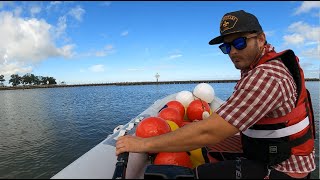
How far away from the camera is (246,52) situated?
2.26m

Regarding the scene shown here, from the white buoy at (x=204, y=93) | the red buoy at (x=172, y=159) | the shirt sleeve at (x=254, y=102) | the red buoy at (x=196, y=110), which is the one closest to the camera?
the shirt sleeve at (x=254, y=102)

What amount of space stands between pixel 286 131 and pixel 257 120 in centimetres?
37

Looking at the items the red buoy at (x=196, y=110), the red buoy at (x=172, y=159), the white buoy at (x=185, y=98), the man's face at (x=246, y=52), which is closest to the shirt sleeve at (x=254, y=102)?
the man's face at (x=246, y=52)

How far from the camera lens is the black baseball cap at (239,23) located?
2.13m

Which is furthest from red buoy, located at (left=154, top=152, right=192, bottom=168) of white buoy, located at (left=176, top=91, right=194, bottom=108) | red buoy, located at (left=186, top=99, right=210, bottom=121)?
white buoy, located at (left=176, top=91, right=194, bottom=108)

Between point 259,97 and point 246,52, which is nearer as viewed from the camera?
point 259,97

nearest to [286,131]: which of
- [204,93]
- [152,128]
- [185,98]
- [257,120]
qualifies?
[257,120]

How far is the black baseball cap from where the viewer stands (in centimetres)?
213

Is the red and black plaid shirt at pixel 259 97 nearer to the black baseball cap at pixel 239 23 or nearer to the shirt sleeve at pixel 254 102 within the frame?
the shirt sleeve at pixel 254 102

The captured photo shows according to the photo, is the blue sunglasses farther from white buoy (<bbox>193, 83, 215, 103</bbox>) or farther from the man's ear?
white buoy (<bbox>193, 83, 215, 103</bbox>)

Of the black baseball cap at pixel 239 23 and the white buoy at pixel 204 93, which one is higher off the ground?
the black baseball cap at pixel 239 23

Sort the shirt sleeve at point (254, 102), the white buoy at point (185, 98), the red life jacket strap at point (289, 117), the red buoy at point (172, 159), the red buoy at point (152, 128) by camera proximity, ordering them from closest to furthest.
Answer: the shirt sleeve at point (254, 102), the red life jacket strap at point (289, 117), the red buoy at point (172, 159), the red buoy at point (152, 128), the white buoy at point (185, 98)

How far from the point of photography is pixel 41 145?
28.2 ft

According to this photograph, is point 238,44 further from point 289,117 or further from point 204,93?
point 204,93
